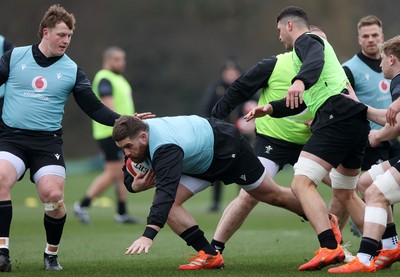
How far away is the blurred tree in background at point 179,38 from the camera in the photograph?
3086 centimetres

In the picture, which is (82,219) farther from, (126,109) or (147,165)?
(147,165)

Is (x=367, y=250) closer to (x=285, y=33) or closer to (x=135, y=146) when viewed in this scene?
(x=135, y=146)

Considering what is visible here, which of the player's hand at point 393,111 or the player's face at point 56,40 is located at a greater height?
the player's face at point 56,40

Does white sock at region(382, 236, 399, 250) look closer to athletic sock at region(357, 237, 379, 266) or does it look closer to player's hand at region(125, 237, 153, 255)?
athletic sock at region(357, 237, 379, 266)

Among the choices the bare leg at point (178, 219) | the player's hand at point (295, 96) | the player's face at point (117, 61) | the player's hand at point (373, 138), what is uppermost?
the player's hand at point (295, 96)

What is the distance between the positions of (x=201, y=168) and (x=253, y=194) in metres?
0.65

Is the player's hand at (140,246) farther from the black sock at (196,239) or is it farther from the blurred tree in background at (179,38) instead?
the blurred tree in background at (179,38)

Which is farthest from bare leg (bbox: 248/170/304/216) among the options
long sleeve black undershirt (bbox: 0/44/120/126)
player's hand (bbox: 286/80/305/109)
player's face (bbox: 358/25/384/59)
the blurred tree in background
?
the blurred tree in background

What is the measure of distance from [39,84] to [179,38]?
1003 inches

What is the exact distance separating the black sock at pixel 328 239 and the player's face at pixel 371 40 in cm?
296

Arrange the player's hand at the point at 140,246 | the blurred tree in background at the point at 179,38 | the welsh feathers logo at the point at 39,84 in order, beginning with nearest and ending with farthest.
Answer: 1. the player's hand at the point at 140,246
2. the welsh feathers logo at the point at 39,84
3. the blurred tree in background at the point at 179,38

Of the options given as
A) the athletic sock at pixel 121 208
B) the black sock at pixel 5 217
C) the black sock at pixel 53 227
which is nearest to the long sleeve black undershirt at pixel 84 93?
the black sock at pixel 53 227

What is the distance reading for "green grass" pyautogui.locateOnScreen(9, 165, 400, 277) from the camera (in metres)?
7.84

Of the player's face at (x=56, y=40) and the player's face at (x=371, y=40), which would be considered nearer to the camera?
the player's face at (x=56, y=40)
